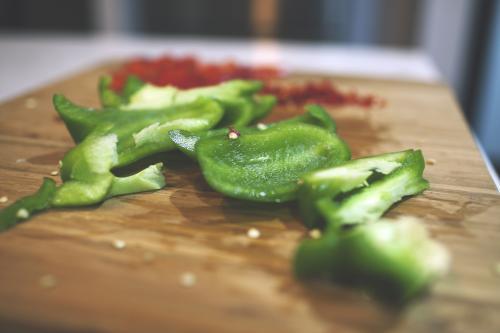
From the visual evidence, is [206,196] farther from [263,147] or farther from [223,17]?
[223,17]

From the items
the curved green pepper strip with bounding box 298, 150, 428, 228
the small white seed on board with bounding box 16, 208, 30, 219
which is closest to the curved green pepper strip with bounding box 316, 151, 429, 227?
the curved green pepper strip with bounding box 298, 150, 428, 228

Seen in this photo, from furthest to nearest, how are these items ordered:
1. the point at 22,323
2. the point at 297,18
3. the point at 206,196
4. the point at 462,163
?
the point at 297,18 → the point at 462,163 → the point at 206,196 → the point at 22,323

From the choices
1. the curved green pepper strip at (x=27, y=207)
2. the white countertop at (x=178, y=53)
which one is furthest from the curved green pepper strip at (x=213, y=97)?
the white countertop at (x=178, y=53)

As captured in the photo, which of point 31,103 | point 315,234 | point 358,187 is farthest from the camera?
point 31,103

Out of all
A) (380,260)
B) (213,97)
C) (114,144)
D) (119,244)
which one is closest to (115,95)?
(213,97)

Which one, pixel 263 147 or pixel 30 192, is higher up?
pixel 263 147

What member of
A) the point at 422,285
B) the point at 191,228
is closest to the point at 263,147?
the point at 191,228

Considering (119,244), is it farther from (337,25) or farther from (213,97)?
(337,25)
